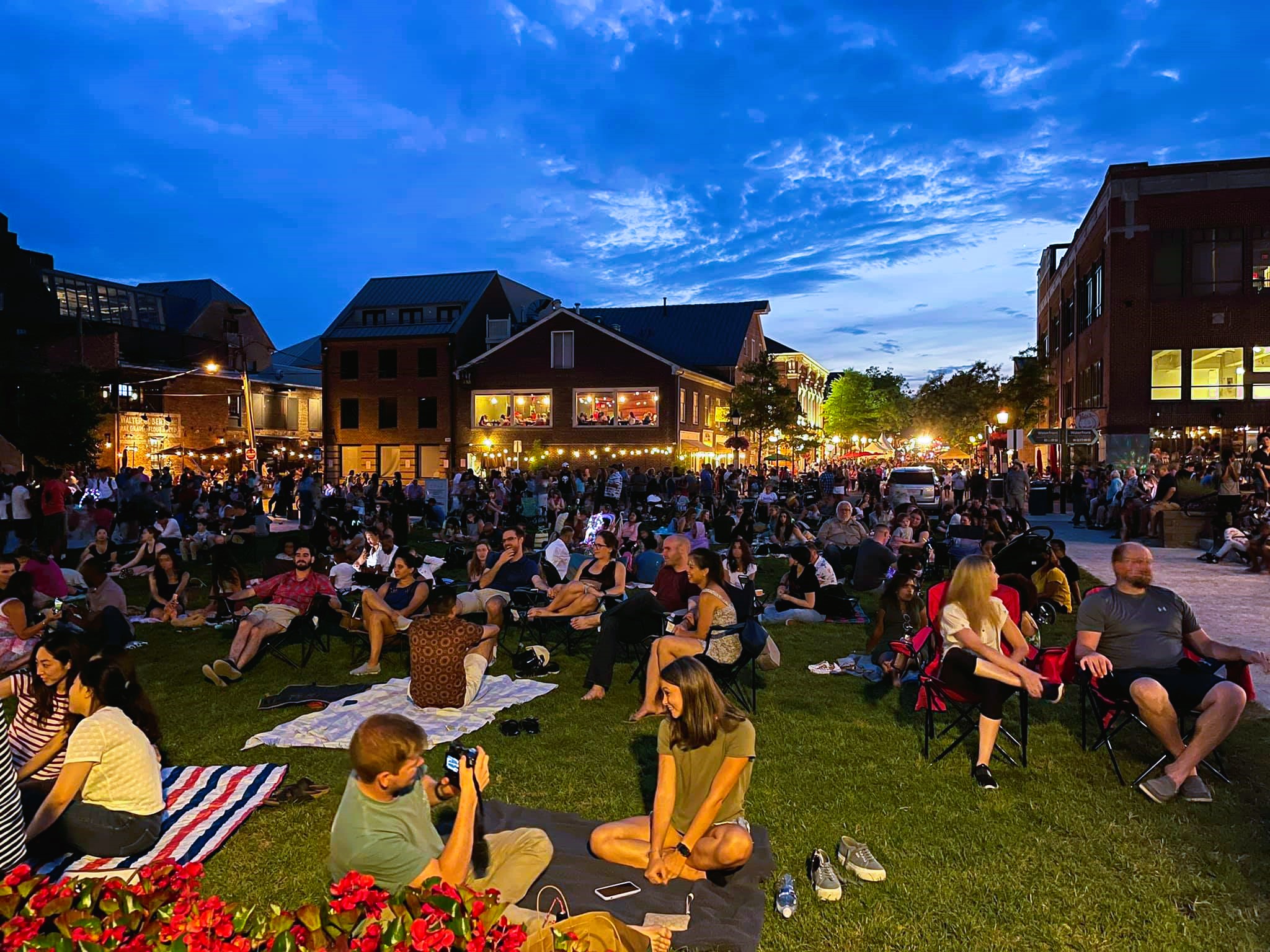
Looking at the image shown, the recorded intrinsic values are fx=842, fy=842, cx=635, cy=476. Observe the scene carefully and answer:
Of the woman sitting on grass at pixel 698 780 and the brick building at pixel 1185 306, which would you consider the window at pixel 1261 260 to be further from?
the woman sitting on grass at pixel 698 780

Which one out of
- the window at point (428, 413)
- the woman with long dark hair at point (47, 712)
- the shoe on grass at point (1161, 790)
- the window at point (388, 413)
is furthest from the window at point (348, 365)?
the shoe on grass at point (1161, 790)

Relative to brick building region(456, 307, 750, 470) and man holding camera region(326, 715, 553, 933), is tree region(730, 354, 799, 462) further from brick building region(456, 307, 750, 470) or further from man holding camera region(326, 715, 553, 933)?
man holding camera region(326, 715, 553, 933)

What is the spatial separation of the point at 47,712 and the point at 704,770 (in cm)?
385

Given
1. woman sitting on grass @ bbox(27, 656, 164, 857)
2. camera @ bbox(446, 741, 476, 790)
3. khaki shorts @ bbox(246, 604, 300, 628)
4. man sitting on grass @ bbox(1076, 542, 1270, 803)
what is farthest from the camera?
khaki shorts @ bbox(246, 604, 300, 628)

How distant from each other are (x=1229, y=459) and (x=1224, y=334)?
1692 centimetres

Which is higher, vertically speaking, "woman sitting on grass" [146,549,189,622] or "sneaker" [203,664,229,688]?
"woman sitting on grass" [146,549,189,622]

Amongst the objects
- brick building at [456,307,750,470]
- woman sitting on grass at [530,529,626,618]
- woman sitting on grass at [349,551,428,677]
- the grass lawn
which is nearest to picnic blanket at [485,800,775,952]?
the grass lawn

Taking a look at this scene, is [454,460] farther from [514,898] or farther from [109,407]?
[514,898]

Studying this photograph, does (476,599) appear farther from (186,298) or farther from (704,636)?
(186,298)

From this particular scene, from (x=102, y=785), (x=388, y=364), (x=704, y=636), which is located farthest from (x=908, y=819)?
(x=388, y=364)

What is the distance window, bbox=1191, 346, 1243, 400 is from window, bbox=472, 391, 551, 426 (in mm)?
27869

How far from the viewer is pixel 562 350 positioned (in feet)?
140

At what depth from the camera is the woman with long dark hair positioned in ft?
15.6

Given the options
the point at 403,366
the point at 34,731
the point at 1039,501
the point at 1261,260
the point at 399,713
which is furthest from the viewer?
the point at 403,366
